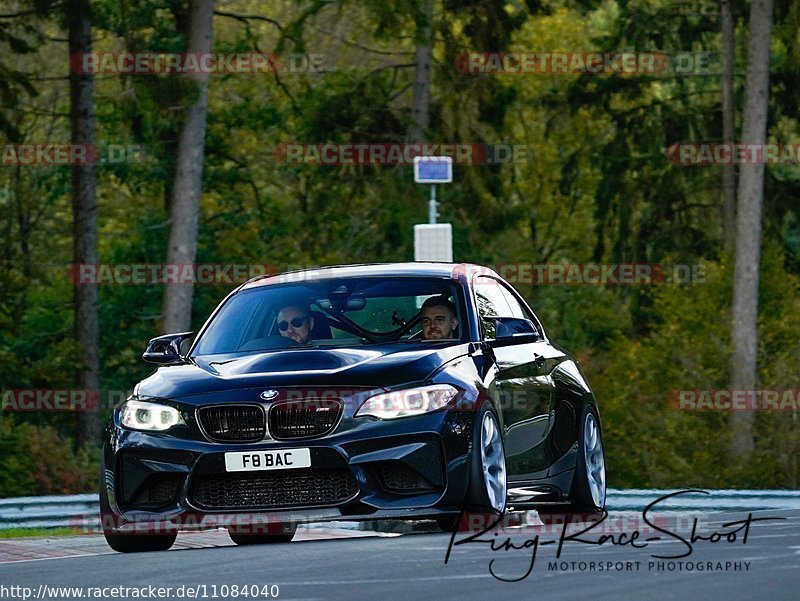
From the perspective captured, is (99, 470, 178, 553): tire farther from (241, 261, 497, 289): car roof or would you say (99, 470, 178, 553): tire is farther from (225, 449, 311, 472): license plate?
(241, 261, 497, 289): car roof

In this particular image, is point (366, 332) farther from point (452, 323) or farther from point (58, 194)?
point (58, 194)

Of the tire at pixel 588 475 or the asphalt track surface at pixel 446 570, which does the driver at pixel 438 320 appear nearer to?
the asphalt track surface at pixel 446 570

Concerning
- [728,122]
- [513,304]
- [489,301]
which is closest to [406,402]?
[489,301]

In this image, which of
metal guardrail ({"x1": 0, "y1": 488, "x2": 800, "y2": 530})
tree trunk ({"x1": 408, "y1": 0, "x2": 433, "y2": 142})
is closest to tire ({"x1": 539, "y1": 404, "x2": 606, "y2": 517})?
metal guardrail ({"x1": 0, "y1": 488, "x2": 800, "y2": 530})

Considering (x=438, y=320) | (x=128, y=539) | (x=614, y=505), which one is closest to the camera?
(x=128, y=539)

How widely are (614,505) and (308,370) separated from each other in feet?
17.7

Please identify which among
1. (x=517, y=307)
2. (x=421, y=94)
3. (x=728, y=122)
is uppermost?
(x=421, y=94)

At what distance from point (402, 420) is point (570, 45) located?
156 feet

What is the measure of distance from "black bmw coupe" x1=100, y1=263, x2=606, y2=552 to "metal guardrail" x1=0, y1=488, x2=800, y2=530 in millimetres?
3563

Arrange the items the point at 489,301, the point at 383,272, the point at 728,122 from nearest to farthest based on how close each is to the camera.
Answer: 1. the point at 383,272
2. the point at 489,301
3. the point at 728,122

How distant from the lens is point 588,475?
39.6 feet

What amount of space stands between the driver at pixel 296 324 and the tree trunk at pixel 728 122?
27.0 m

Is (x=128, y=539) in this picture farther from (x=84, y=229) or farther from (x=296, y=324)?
(x=84, y=229)

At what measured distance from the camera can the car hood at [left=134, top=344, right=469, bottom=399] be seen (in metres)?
9.86
